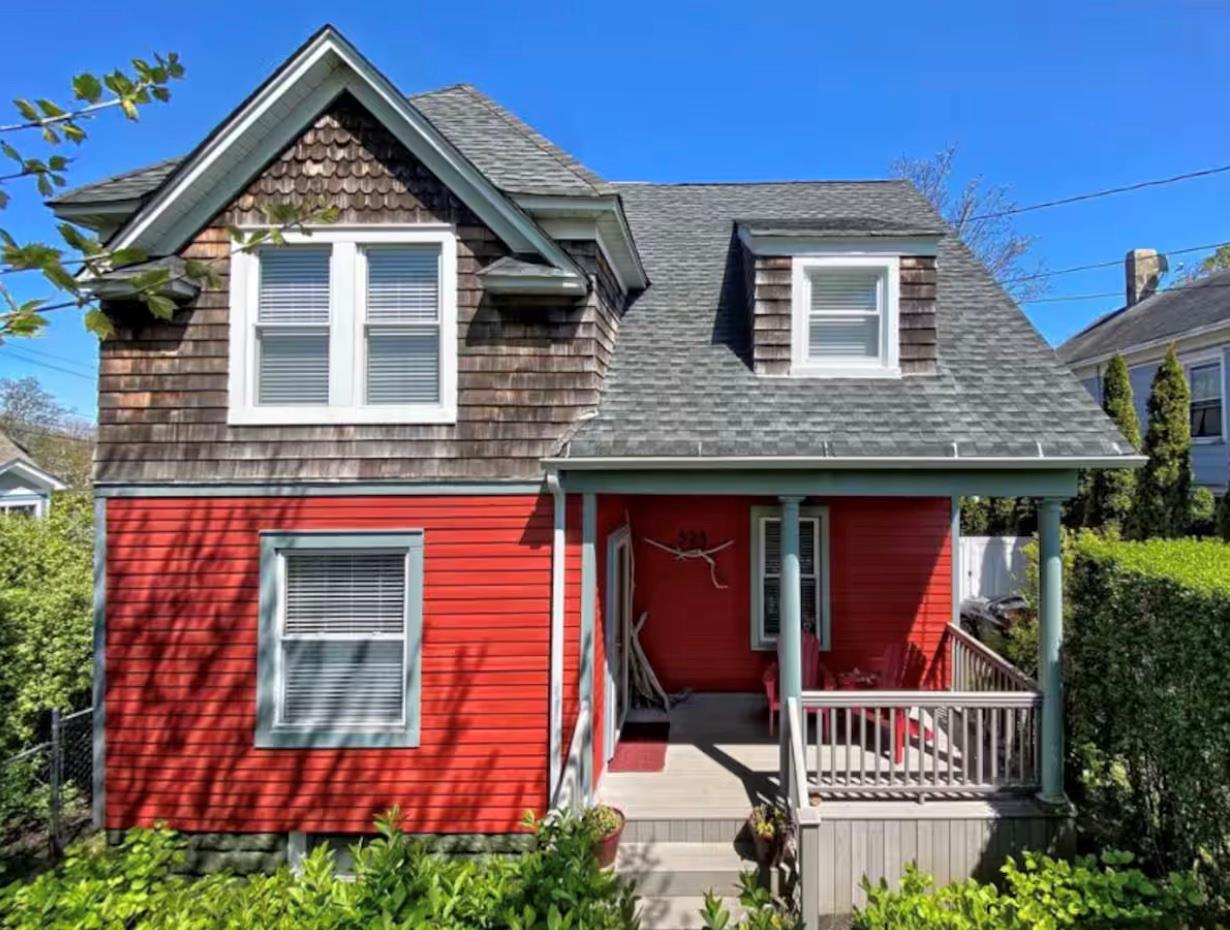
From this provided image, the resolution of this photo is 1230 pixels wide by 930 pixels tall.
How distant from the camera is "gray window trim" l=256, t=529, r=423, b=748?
5723 mm

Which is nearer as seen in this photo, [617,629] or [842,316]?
[842,316]

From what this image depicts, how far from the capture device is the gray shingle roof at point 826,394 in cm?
583

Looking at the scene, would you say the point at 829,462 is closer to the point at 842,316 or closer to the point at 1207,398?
the point at 842,316

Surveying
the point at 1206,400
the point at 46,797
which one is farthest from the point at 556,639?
the point at 1206,400

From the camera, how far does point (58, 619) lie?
710cm

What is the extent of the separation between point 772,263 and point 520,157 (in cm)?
270

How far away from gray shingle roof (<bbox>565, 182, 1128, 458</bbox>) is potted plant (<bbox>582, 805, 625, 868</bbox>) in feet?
9.44

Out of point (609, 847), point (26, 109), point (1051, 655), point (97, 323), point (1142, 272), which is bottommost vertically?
point (609, 847)

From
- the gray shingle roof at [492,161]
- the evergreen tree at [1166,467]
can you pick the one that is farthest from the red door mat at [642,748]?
the evergreen tree at [1166,467]

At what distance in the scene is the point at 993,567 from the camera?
1517 cm

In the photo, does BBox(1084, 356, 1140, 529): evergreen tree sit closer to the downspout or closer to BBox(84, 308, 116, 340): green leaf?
the downspout

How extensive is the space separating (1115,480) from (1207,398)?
3.66m

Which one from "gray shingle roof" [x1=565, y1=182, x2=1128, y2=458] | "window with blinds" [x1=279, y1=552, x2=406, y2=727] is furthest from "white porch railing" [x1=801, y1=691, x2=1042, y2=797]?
"window with blinds" [x1=279, y1=552, x2=406, y2=727]

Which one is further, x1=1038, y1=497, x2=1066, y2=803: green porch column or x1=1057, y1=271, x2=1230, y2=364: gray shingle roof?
x1=1057, y1=271, x2=1230, y2=364: gray shingle roof
